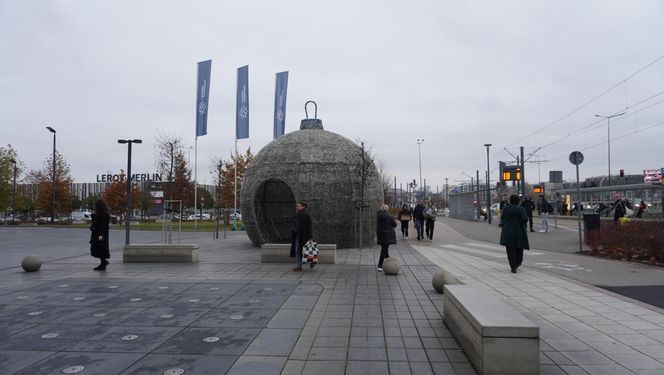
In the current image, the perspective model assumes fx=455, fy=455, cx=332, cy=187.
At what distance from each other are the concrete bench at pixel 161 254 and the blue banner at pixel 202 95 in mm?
13947

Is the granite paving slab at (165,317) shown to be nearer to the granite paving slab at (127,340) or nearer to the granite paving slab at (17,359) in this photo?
the granite paving slab at (127,340)

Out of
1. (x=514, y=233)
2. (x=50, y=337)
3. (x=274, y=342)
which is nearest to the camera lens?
(x=274, y=342)

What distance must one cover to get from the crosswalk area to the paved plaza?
3469 mm

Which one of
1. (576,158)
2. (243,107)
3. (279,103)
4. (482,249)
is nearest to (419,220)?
(482,249)

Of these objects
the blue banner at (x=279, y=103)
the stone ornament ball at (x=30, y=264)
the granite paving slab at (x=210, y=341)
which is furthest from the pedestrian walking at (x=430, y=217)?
the granite paving slab at (x=210, y=341)

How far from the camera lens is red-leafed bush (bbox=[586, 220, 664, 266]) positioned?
12102 millimetres

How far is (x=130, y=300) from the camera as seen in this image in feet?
25.5

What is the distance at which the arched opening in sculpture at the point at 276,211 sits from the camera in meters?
17.4

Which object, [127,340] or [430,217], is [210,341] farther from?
[430,217]

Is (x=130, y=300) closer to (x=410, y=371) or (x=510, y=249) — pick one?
(x=410, y=371)

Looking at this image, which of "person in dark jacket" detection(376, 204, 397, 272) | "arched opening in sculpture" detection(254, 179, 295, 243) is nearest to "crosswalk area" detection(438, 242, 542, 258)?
"person in dark jacket" detection(376, 204, 397, 272)

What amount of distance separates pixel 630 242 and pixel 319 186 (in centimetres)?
954

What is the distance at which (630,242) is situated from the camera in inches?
514

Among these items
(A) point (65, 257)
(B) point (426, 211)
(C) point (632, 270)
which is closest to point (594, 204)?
(B) point (426, 211)
